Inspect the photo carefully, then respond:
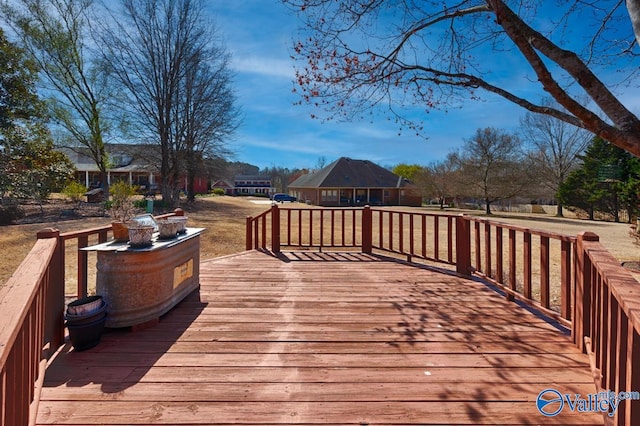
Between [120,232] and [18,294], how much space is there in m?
1.34

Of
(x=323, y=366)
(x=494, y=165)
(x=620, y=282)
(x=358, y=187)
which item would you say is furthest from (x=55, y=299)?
(x=358, y=187)

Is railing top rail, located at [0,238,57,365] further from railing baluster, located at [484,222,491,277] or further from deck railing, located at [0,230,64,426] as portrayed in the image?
railing baluster, located at [484,222,491,277]

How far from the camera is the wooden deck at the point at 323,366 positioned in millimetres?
1555

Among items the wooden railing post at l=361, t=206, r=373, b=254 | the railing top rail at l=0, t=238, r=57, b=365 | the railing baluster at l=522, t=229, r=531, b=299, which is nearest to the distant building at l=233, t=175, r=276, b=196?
the wooden railing post at l=361, t=206, r=373, b=254

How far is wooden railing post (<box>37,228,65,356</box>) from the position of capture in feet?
6.57

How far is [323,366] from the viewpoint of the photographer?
1967 mm

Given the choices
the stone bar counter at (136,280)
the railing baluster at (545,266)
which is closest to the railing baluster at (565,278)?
the railing baluster at (545,266)

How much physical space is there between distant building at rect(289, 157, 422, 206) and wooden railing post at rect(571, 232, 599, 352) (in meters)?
28.8

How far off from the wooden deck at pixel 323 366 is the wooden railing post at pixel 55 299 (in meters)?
0.13

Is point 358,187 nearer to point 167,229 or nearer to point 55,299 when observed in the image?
point 167,229

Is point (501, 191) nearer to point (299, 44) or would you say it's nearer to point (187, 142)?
point (187, 142)

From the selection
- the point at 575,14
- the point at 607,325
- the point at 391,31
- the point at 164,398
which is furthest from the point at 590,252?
the point at 391,31

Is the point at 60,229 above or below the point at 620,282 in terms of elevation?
below

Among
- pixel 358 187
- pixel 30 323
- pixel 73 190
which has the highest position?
pixel 358 187
